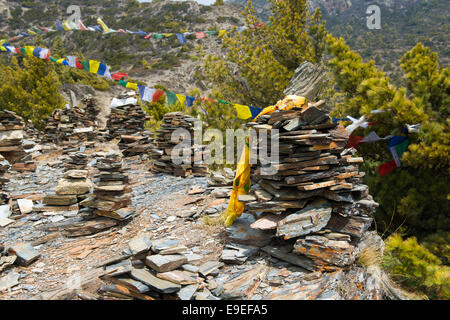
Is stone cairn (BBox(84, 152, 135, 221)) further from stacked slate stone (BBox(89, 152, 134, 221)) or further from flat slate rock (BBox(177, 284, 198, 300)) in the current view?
flat slate rock (BBox(177, 284, 198, 300))

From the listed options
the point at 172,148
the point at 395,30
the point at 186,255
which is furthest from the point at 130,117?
the point at 395,30

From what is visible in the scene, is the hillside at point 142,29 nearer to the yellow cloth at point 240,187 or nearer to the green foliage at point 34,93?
the green foliage at point 34,93

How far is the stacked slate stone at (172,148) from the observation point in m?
8.47

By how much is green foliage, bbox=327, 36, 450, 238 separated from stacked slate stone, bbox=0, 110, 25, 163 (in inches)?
430

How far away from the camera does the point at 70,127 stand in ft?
47.7

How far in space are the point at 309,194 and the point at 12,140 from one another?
10.2m

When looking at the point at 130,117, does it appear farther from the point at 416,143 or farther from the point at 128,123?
the point at 416,143

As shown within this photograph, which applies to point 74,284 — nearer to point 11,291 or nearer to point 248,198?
point 11,291

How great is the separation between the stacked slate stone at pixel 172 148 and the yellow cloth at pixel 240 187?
3886 mm

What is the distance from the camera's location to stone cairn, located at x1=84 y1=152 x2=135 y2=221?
17.2ft

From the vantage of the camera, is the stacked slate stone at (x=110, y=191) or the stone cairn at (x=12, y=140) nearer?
the stacked slate stone at (x=110, y=191)

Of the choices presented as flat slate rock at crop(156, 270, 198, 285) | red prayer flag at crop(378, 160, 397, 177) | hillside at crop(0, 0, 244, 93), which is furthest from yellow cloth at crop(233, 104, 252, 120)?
hillside at crop(0, 0, 244, 93)

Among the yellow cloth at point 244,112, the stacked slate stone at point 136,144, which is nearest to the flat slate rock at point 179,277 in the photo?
the yellow cloth at point 244,112
